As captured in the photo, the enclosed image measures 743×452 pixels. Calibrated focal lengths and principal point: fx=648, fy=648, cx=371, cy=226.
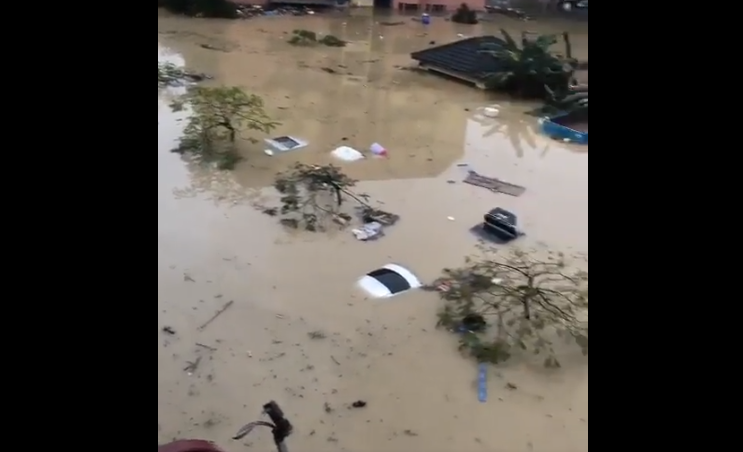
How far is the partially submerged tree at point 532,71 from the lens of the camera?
313 centimetres

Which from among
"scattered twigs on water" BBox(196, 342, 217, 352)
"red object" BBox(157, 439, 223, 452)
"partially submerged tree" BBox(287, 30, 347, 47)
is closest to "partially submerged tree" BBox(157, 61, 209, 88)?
"partially submerged tree" BBox(287, 30, 347, 47)

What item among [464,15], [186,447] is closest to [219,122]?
[186,447]

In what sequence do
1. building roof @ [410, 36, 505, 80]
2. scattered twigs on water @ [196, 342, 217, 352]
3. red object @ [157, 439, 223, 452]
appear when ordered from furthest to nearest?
building roof @ [410, 36, 505, 80], scattered twigs on water @ [196, 342, 217, 352], red object @ [157, 439, 223, 452]

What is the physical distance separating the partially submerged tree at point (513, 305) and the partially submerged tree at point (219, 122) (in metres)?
1.00

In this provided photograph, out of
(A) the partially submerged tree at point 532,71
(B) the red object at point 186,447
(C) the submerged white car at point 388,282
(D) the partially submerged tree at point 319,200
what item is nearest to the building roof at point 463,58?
(A) the partially submerged tree at point 532,71

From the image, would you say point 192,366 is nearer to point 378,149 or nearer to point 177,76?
point 378,149

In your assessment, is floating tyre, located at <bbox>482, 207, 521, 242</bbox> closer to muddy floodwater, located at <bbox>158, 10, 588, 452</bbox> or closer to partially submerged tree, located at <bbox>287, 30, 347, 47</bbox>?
muddy floodwater, located at <bbox>158, 10, 588, 452</bbox>

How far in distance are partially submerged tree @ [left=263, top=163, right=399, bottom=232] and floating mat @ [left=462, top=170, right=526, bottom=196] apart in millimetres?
406

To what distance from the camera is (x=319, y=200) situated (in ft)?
6.81

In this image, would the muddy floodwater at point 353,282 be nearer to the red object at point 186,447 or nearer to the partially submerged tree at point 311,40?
the red object at point 186,447

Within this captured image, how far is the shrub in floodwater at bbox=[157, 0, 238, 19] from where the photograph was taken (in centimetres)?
391

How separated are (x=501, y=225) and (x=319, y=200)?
0.58m
